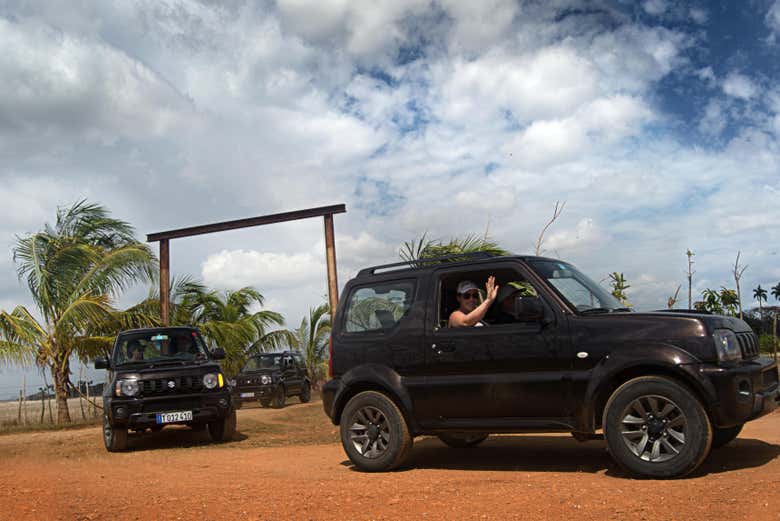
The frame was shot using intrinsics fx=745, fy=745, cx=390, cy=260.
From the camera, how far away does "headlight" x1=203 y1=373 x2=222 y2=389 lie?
1141cm

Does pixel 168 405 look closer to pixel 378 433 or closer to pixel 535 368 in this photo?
pixel 378 433

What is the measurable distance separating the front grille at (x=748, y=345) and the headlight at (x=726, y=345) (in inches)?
5.4

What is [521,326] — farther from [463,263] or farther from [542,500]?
[542,500]

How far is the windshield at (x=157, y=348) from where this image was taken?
12.0 metres

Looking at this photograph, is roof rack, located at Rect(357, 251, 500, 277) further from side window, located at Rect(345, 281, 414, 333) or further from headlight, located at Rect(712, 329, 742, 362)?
headlight, located at Rect(712, 329, 742, 362)

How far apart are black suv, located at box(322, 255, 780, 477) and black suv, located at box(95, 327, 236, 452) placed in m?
4.02

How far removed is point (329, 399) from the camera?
7.91 m

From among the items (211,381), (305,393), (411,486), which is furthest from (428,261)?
(305,393)

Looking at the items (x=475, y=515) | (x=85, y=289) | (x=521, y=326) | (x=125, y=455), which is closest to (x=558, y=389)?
(x=521, y=326)

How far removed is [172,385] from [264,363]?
35.5 ft

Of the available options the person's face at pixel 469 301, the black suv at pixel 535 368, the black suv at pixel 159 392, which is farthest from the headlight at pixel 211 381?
the person's face at pixel 469 301

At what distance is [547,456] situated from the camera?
7898 millimetres

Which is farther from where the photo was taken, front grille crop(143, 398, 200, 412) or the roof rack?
front grille crop(143, 398, 200, 412)

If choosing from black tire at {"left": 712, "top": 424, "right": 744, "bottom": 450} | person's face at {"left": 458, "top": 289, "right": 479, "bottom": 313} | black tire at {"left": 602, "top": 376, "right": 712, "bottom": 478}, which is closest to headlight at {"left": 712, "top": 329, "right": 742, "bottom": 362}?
black tire at {"left": 602, "top": 376, "right": 712, "bottom": 478}
